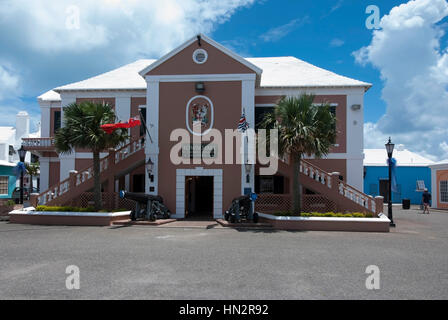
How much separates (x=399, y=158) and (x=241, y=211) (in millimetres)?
26277

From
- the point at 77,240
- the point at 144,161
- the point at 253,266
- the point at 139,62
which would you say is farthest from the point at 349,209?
the point at 139,62

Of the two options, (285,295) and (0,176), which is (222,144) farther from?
(0,176)

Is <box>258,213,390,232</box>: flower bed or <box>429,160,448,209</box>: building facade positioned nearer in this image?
<box>258,213,390,232</box>: flower bed

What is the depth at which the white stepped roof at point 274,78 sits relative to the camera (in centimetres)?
1847

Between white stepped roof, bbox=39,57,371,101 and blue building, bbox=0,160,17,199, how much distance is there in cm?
895

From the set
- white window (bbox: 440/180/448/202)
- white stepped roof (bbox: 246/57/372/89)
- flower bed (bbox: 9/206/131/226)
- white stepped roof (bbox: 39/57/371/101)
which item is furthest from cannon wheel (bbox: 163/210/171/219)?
white window (bbox: 440/180/448/202)

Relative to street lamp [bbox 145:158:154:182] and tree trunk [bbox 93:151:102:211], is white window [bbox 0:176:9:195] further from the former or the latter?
street lamp [bbox 145:158:154:182]

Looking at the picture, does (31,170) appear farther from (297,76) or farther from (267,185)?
(297,76)

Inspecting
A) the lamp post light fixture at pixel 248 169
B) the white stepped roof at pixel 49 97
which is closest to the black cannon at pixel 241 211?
the lamp post light fixture at pixel 248 169

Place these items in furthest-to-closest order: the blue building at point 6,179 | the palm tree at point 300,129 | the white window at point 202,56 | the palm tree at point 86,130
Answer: the blue building at point 6,179 < the white window at point 202,56 < the palm tree at point 86,130 < the palm tree at point 300,129

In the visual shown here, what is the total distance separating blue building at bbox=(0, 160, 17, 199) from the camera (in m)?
26.5

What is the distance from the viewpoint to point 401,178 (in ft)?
105

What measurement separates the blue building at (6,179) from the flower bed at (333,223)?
78.6ft

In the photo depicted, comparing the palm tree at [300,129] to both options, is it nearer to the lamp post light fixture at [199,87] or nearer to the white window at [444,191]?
the lamp post light fixture at [199,87]
